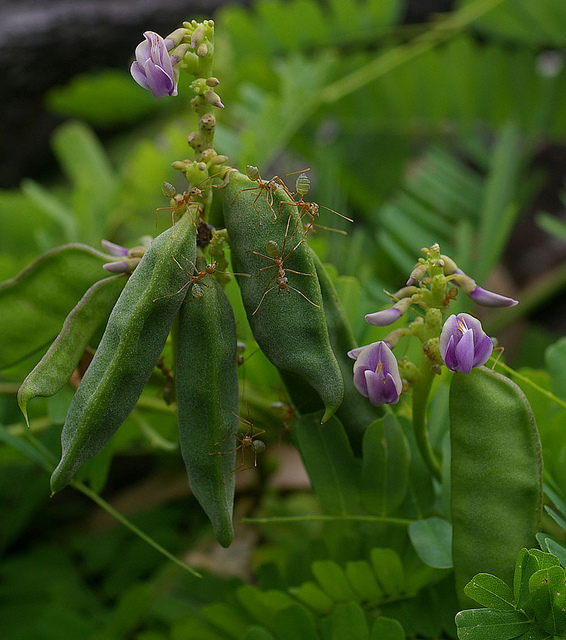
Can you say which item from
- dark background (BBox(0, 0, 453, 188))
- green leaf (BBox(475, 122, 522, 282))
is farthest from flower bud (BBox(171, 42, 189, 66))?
dark background (BBox(0, 0, 453, 188))

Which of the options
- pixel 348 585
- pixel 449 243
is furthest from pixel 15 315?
pixel 449 243

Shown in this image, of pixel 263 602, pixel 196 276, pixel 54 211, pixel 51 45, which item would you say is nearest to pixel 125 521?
pixel 263 602

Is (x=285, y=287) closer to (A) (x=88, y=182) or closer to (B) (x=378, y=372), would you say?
(B) (x=378, y=372)

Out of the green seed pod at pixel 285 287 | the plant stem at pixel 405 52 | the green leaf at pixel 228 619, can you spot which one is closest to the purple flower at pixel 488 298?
the green seed pod at pixel 285 287

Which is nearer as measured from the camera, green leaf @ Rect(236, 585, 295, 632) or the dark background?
green leaf @ Rect(236, 585, 295, 632)

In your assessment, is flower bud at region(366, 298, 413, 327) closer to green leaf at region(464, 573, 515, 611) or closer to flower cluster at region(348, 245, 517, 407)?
flower cluster at region(348, 245, 517, 407)

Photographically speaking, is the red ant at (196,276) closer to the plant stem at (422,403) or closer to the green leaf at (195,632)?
the plant stem at (422,403)

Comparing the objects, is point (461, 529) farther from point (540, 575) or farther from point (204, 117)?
point (204, 117)
